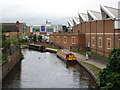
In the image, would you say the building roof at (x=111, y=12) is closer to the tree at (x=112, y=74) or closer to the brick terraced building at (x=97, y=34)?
the brick terraced building at (x=97, y=34)

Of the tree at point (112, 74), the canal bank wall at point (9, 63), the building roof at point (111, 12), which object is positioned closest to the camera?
the tree at point (112, 74)

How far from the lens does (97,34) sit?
117 feet

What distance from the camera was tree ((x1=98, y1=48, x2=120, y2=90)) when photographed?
1249cm

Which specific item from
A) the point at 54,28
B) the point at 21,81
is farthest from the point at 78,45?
the point at 54,28

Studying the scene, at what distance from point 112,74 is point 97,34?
2338 centimetres

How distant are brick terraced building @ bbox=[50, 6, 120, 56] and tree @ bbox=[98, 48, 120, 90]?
51.1 feet

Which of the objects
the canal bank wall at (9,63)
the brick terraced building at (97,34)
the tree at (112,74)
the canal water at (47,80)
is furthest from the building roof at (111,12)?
the tree at (112,74)

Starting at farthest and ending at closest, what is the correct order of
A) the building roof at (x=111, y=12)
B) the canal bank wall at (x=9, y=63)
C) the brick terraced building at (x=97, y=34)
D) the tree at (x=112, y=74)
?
the building roof at (x=111, y=12) < the brick terraced building at (x=97, y=34) < the canal bank wall at (x=9, y=63) < the tree at (x=112, y=74)

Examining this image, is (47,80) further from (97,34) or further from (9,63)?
(97,34)

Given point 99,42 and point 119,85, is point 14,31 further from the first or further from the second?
point 119,85

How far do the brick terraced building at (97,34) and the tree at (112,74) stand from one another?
51.1 ft

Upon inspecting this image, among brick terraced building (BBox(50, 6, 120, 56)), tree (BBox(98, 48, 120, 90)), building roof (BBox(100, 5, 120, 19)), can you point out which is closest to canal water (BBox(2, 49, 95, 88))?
tree (BBox(98, 48, 120, 90))

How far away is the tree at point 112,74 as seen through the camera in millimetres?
12492

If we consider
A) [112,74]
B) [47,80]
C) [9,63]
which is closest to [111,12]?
[47,80]
